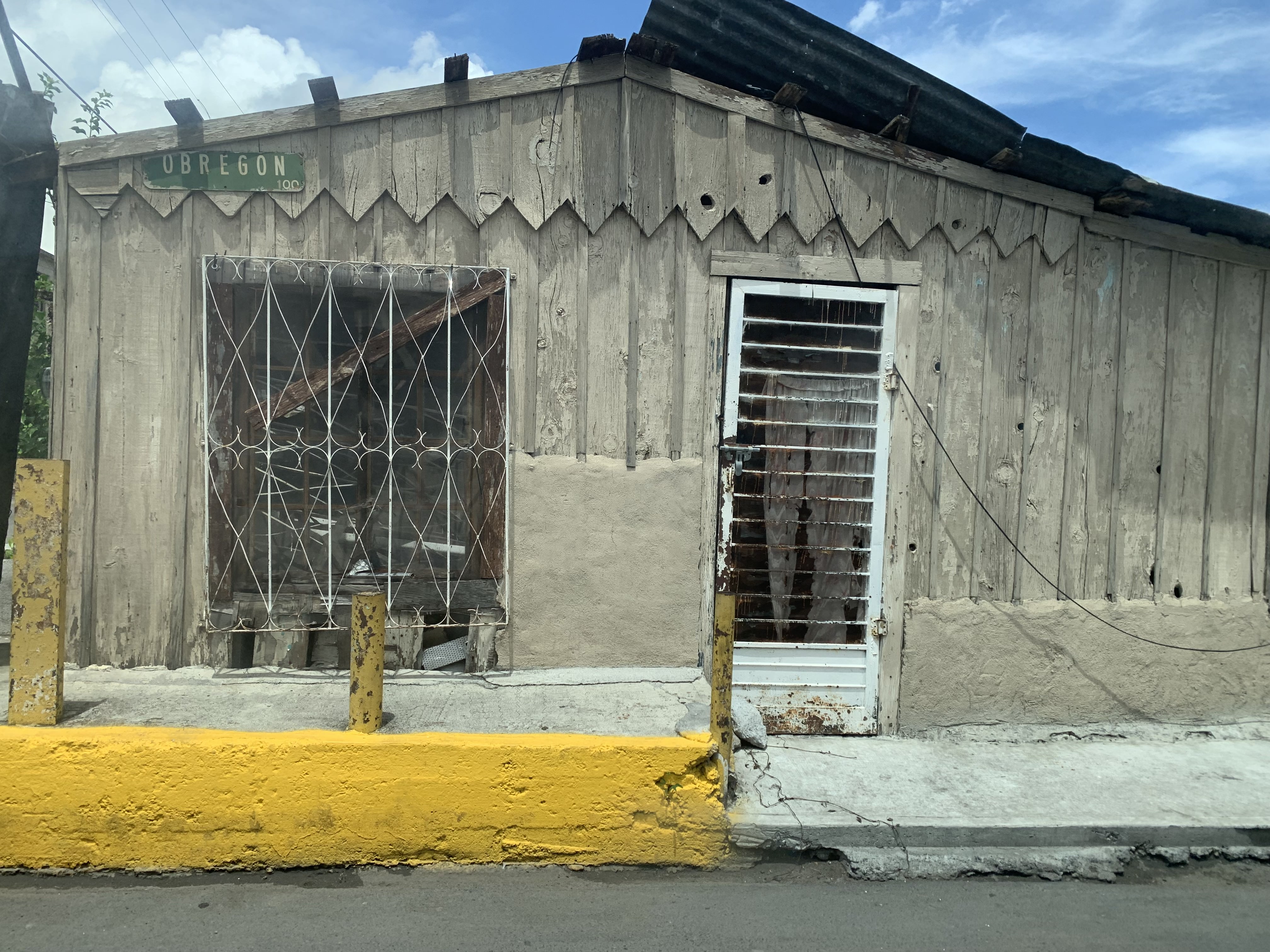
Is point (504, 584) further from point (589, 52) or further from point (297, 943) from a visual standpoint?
point (589, 52)

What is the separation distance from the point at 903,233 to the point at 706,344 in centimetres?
137

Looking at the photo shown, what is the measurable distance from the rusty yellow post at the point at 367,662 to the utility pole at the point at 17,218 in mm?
2488

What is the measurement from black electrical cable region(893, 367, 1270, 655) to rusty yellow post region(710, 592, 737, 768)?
6.66 ft

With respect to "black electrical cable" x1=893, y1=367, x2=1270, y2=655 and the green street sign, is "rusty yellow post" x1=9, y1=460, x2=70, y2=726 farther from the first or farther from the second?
"black electrical cable" x1=893, y1=367, x2=1270, y2=655

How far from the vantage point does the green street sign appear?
14.0ft

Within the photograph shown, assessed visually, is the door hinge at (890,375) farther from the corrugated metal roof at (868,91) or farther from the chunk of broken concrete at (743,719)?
the chunk of broken concrete at (743,719)

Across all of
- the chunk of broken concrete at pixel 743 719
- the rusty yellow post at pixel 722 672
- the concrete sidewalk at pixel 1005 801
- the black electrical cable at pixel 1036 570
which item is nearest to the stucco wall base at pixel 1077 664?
the black electrical cable at pixel 1036 570

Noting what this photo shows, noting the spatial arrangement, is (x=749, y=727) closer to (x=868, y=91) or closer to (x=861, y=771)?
(x=861, y=771)

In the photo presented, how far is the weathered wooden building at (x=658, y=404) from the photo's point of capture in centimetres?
431

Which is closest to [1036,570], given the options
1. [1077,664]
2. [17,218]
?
[1077,664]

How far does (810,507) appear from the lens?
192 inches

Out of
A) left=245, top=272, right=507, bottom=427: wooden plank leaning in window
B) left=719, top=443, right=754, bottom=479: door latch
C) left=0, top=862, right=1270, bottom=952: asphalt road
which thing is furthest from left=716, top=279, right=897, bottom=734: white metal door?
left=245, top=272, right=507, bottom=427: wooden plank leaning in window

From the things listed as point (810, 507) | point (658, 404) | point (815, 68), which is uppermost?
point (815, 68)

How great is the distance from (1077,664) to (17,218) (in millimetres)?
6690
